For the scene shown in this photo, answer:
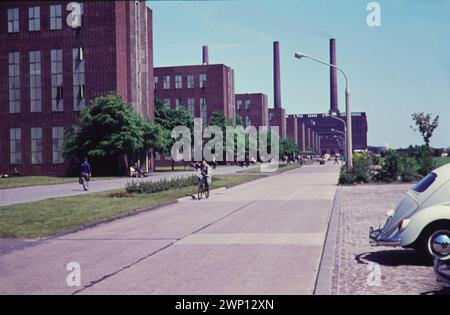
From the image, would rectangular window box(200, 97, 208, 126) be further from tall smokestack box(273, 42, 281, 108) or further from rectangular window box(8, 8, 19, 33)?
rectangular window box(8, 8, 19, 33)

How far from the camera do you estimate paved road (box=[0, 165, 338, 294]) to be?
23.8ft

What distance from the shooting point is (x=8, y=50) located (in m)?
56.2

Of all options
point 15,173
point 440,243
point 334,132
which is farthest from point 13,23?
point 334,132

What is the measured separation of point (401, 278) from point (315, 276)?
113 centimetres

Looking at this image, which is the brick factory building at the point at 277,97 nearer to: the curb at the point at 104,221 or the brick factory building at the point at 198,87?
the brick factory building at the point at 198,87

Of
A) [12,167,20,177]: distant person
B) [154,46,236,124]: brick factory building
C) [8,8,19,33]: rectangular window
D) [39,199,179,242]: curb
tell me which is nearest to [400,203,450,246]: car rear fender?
[39,199,179,242]: curb

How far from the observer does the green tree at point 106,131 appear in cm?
5128

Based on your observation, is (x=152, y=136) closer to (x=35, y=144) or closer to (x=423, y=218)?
(x=35, y=144)

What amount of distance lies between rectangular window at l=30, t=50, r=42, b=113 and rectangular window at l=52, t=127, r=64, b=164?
284 cm

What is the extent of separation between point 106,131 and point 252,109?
90033mm

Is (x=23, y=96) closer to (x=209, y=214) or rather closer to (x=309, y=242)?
(x=209, y=214)

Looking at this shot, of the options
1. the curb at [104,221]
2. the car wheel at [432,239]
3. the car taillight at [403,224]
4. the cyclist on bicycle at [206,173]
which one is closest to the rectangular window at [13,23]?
the cyclist on bicycle at [206,173]
